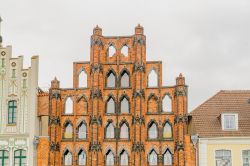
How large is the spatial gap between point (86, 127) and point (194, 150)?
25.6 ft

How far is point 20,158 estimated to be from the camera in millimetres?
46125

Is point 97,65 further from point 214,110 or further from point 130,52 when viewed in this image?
point 214,110

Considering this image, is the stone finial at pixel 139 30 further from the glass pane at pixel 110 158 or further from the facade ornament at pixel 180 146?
the glass pane at pixel 110 158

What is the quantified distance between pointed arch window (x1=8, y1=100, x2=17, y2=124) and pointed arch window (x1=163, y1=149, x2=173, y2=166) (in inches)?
428

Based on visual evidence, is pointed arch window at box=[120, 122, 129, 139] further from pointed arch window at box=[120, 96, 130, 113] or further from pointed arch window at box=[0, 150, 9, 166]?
pointed arch window at box=[0, 150, 9, 166]

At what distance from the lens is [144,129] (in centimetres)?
4644

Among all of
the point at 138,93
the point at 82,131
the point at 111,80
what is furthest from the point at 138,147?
the point at 111,80

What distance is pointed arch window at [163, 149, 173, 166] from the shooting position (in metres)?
46.0

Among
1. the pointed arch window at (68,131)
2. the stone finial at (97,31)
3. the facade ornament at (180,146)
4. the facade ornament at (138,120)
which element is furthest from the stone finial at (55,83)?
the facade ornament at (180,146)

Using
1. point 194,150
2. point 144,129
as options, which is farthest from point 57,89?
point 194,150

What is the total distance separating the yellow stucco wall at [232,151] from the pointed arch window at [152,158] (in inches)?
145

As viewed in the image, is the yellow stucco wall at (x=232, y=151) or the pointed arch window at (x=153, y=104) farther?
the pointed arch window at (x=153, y=104)

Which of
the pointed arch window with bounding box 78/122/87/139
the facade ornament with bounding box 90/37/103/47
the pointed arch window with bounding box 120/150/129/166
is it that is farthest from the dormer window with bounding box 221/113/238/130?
the facade ornament with bounding box 90/37/103/47

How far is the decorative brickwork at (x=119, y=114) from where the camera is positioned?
151 feet
